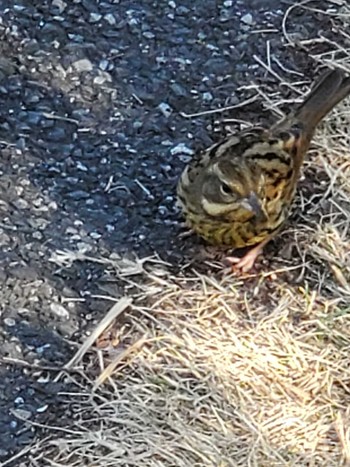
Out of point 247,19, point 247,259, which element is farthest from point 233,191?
point 247,19

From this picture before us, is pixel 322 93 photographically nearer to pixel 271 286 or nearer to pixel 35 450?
pixel 271 286

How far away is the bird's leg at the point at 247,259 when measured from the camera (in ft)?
14.6

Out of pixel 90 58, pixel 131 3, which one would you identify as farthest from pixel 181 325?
pixel 131 3

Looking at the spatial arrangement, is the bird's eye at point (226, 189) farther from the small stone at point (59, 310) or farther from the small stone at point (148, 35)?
the small stone at point (148, 35)

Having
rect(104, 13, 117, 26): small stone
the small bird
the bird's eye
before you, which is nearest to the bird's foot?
the small bird

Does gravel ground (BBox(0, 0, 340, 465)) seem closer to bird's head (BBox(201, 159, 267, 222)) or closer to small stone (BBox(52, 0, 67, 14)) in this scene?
small stone (BBox(52, 0, 67, 14))

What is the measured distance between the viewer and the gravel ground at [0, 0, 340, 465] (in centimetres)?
423

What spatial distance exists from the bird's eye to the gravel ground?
35 centimetres

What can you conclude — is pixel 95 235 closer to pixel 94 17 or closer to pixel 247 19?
pixel 94 17

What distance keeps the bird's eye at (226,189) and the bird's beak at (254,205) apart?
0.22 ft

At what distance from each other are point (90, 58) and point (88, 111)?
298 mm

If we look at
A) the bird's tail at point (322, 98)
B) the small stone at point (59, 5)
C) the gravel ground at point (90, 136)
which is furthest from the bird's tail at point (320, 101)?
the small stone at point (59, 5)

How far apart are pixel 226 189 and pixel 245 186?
0.06 m

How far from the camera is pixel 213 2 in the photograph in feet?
17.9
